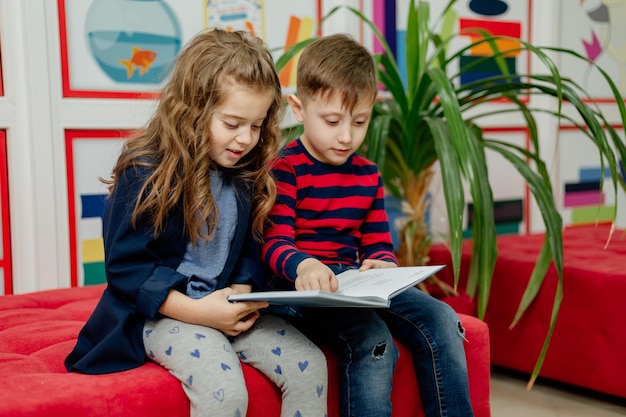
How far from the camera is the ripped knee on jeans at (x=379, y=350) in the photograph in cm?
132

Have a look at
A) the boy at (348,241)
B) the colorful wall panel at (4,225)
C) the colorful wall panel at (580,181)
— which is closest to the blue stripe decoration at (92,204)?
the colorful wall panel at (4,225)

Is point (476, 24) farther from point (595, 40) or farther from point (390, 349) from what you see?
point (390, 349)

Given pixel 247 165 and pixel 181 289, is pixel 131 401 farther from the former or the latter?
pixel 247 165

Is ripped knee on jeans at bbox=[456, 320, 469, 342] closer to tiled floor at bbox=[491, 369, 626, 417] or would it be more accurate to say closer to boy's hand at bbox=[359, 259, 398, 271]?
boy's hand at bbox=[359, 259, 398, 271]

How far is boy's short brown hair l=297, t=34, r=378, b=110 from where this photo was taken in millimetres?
1442

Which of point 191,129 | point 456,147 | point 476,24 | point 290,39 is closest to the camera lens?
point 191,129

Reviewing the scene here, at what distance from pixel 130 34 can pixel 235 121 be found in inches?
37.7

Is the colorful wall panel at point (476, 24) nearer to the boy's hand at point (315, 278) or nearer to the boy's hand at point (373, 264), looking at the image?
the boy's hand at point (373, 264)

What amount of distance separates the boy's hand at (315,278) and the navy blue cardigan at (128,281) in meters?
0.14

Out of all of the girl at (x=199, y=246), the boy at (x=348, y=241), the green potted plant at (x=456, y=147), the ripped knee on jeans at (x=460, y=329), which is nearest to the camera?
the girl at (x=199, y=246)

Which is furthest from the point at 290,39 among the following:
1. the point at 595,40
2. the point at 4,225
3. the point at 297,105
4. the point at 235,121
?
the point at 595,40

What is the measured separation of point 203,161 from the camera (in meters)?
1.30

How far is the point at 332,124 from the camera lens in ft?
4.81

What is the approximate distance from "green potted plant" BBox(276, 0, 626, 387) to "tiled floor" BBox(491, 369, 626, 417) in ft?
0.51
